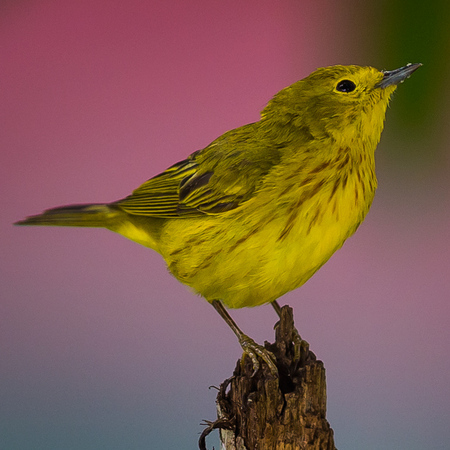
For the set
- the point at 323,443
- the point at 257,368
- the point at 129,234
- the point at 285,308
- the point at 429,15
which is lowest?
the point at 323,443

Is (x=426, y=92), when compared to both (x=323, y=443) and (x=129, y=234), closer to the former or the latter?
(x=129, y=234)

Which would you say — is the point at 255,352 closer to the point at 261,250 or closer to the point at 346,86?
the point at 261,250

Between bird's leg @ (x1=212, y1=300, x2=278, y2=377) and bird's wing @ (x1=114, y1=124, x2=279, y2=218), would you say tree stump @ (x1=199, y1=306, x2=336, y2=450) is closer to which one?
bird's leg @ (x1=212, y1=300, x2=278, y2=377)

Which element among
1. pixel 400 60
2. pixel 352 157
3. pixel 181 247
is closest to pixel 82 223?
pixel 181 247

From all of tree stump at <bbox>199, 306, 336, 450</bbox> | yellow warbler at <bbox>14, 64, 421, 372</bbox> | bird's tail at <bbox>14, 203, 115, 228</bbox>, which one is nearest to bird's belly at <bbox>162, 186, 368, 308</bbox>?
yellow warbler at <bbox>14, 64, 421, 372</bbox>

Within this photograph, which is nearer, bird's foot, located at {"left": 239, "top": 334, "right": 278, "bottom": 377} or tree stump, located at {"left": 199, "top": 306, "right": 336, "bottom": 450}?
tree stump, located at {"left": 199, "top": 306, "right": 336, "bottom": 450}

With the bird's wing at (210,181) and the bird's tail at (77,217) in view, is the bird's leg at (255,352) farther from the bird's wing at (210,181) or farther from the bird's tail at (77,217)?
the bird's tail at (77,217)

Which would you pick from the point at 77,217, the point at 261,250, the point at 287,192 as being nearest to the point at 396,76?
the point at 287,192

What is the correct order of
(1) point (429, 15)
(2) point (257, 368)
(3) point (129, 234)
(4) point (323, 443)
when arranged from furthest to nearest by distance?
1. (1) point (429, 15)
2. (3) point (129, 234)
3. (2) point (257, 368)
4. (4) point (323, 443)
